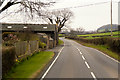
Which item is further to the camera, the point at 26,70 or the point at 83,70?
the point at 83,70

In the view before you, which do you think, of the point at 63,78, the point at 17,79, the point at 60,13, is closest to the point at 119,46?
the point at 63,78

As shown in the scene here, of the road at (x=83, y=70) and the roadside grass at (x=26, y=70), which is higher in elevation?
the roadside grass at (x=26, y=70)

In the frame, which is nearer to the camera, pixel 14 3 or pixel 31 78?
pixel 31 78

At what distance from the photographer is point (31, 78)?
31.7 ft

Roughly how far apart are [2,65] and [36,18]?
5343 millimetres

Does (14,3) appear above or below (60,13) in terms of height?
below

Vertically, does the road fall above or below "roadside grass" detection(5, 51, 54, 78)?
below

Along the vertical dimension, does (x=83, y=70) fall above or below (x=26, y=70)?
below

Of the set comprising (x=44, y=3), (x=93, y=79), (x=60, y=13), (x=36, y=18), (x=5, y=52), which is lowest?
(x=93, y=79)

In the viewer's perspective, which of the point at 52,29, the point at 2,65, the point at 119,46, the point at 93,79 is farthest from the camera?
the point at 52,29

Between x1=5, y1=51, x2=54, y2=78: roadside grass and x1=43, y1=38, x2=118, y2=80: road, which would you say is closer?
x1=5, y1=51, x2=54, y2=78: roadside grass

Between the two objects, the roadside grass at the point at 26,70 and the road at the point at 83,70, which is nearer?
Answer: the roadside grass at the point at 26,70

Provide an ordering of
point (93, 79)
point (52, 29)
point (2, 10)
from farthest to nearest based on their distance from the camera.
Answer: point (52, 29)
point (2, 10)
point (93, 79)

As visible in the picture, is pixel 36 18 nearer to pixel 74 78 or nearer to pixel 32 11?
pixel 32 11
